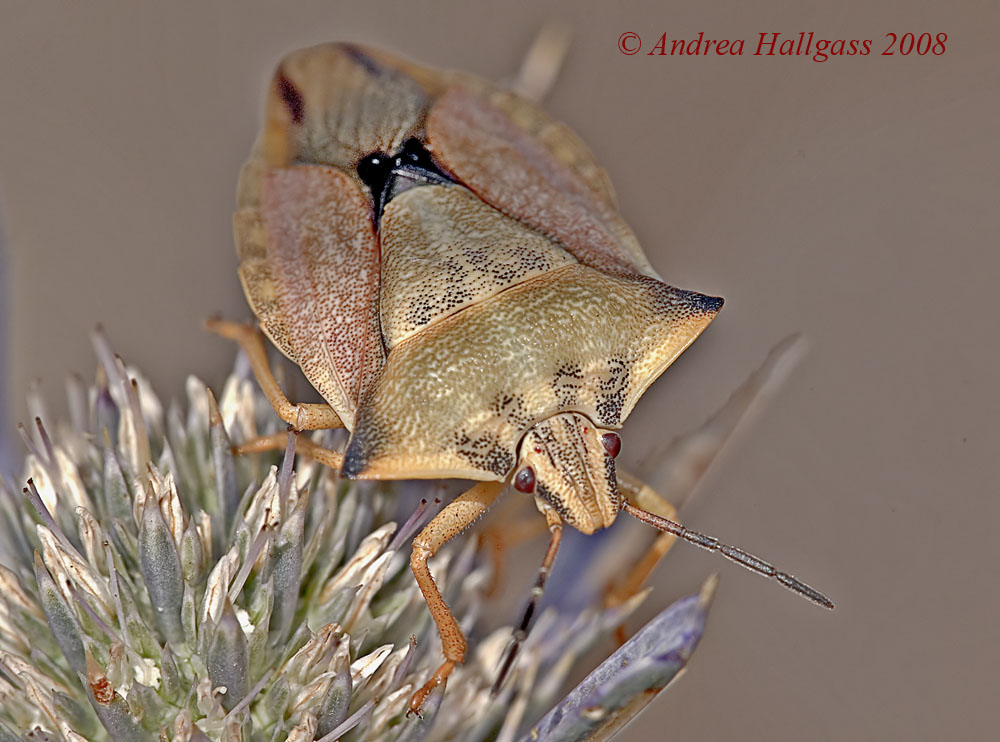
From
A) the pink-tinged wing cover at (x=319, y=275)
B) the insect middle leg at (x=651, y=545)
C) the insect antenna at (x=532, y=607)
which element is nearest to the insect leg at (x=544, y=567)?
the insect antenna at (x=532, y=607)

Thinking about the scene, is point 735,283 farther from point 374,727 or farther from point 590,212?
point 374,727

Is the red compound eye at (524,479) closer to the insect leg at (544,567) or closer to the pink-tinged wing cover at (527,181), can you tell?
the insect leg at (544,567)

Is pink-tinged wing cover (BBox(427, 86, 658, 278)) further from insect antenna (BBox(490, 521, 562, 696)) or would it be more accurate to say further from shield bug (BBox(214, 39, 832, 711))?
insect antenna (BBox(490, 521, 562, 696))

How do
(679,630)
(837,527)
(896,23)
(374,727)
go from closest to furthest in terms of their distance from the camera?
(679,630)
(374,727)
(837,527)
(896,23)

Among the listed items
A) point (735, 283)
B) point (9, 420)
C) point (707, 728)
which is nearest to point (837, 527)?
point (707, 728)

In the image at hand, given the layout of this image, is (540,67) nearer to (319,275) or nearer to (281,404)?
(319,275)

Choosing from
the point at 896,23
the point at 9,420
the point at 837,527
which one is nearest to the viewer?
the point at 837,527

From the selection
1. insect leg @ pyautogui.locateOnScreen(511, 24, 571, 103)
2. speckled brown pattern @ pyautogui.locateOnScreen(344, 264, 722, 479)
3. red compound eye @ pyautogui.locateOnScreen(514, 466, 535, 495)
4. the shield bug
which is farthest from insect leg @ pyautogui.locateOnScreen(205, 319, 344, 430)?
insect leg @ pyautogui.locateOnScreen(511, 24, 571, 103)
